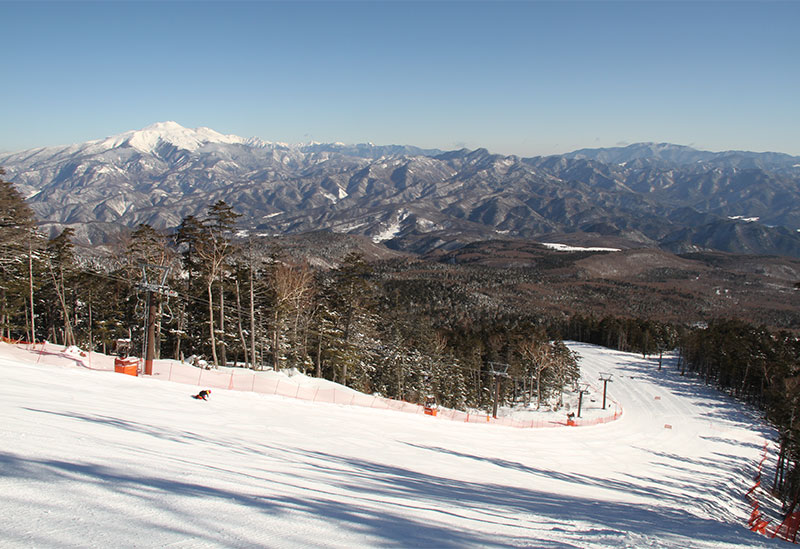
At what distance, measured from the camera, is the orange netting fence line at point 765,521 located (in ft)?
57.7

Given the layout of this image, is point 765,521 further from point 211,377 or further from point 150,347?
point 150,347

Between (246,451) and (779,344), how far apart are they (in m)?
88.8

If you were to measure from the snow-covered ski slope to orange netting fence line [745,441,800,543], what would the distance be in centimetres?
140

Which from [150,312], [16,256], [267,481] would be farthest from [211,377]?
[16,256]

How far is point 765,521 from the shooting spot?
830 inches

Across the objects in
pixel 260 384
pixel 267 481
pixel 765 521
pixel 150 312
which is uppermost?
pixel 267 481

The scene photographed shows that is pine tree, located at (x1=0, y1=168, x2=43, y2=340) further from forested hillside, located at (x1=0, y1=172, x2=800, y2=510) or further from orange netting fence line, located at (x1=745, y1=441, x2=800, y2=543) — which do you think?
orange netting fence line, located at (x1=745, y1=441, x2=800, y2=543)

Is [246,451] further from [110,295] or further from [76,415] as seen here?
[110,295]

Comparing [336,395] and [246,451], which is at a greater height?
[246,451]

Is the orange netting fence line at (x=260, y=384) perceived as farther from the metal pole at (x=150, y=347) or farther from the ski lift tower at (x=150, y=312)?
the ski lift tower at (x=150, y=312)

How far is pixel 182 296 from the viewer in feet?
121

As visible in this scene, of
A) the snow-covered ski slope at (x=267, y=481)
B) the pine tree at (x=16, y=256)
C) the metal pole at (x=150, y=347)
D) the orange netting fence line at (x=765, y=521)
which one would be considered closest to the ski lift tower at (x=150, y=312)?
the metal pole at (x=150, y=347)

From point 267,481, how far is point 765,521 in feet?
83.1

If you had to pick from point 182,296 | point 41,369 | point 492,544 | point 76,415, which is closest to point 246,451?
point 76,415
